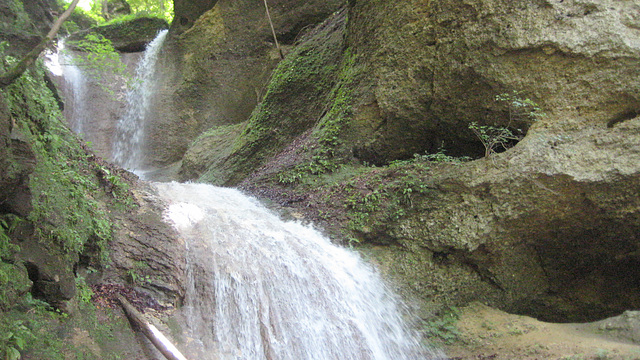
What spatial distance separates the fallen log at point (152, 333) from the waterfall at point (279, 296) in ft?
1.89

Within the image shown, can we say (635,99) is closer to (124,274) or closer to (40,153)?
(124,274)

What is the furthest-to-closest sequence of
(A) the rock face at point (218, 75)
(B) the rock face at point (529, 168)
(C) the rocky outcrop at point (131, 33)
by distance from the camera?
(C) the rocky outcrop at point (131, 33)
(A) the rock face at point (218, 75)
(B) the rock face at point (529, 168)

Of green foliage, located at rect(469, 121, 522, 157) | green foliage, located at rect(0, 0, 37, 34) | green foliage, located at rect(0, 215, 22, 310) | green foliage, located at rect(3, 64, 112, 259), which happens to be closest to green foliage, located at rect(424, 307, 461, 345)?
green foliage, located at rect(469, 121, 522, 157)

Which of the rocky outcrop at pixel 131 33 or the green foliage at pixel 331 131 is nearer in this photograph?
the green foliage at pixel 331 131

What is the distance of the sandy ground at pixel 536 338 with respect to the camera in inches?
196

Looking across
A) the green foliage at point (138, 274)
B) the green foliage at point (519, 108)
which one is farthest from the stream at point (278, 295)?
the green foliage at point (519, 108)

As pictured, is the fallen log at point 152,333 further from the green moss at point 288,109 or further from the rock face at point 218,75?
the rock face at point 218,75

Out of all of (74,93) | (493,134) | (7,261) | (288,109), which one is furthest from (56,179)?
(74,93)

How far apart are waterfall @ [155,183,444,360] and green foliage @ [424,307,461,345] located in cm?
29

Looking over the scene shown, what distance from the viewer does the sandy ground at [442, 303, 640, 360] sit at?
497 cm

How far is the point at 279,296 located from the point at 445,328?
2662mm

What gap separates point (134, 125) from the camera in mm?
16328

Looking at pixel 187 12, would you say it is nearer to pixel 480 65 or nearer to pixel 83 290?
pixel 480 65

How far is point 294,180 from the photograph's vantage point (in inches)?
364
